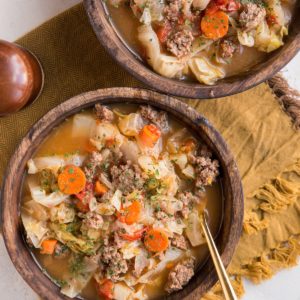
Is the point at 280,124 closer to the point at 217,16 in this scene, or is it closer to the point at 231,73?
the point at 231,73


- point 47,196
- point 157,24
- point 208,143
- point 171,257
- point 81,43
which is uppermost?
point 157,24

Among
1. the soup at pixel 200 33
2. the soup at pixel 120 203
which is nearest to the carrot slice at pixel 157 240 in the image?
the soup at pixel 120 203

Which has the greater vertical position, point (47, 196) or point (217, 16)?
point (217, 16)

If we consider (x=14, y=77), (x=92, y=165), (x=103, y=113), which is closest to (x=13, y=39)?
(x=14, y=77)

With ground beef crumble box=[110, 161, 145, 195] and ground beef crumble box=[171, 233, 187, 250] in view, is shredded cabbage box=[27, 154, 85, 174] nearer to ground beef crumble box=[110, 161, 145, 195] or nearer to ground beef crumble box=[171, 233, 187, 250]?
ground beef crumble box=[110, 161, 145, 195]

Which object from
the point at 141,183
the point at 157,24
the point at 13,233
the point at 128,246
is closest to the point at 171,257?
the point at 128,246

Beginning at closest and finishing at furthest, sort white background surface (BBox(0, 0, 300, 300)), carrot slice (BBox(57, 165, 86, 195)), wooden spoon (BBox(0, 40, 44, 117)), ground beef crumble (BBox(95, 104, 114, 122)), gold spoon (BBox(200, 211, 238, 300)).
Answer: gold spoon (BBox(200, 211, 238, 300)), carrot slice (BBox(57, 165, 86, 195)), ground beef crumble (BBox(95, 104, 114, 122)), wooden spoon (BBox(0, 40, 44, 117)), white background surface (BBox(0, 0, 300, 300))

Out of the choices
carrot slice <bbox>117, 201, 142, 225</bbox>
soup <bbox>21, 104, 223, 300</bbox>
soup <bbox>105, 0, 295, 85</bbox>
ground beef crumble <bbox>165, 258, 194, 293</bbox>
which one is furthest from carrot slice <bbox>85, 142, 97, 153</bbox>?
ground beef crumble <bbox>165, 258, 194, 293</bbox>
